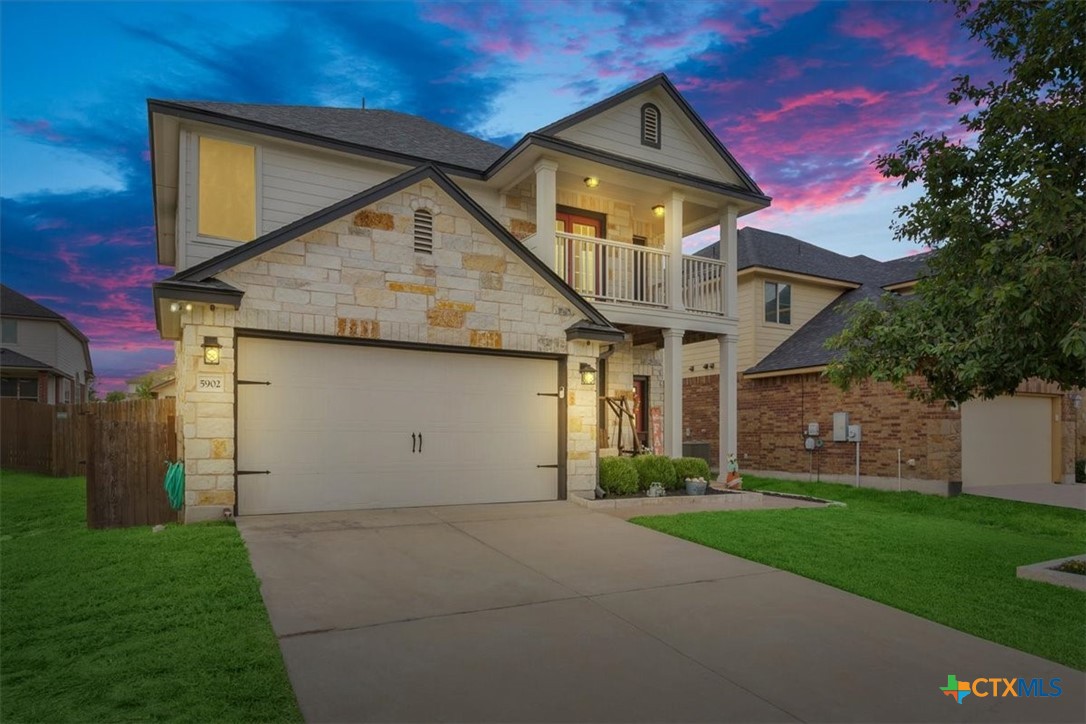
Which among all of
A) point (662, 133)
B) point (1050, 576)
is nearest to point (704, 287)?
point (662, 133)

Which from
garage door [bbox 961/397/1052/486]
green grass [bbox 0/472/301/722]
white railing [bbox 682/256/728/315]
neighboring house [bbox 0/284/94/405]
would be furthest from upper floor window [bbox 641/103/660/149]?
neighboring house [bbox 0/284/94/405]

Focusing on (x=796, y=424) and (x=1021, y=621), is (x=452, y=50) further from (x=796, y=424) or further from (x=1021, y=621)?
(x=1021, y=621)

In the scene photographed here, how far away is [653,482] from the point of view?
428 inches

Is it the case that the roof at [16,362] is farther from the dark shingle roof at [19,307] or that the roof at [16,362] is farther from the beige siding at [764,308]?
the beige siding at [764,308]

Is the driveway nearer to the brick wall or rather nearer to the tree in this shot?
the brick wall

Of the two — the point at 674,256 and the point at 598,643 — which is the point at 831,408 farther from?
the point at 598,643

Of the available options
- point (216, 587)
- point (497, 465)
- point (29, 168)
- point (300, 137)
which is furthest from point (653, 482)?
point (29, 168)

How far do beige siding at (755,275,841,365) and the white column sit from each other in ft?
18.0

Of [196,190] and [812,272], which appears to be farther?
[812,272]

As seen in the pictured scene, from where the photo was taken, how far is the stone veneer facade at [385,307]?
7535 mm

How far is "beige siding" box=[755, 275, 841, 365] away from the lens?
1875 centimetres

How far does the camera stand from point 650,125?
42.8 ft

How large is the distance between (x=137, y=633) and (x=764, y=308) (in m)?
18.0

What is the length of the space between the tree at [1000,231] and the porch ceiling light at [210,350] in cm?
746
